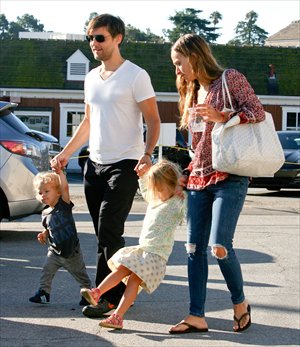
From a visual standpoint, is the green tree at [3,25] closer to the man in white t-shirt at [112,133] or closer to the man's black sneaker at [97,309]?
the man in white t-shirt at [112,133]

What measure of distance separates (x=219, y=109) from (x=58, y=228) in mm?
1860

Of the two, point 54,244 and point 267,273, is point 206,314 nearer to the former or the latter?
point 54,244

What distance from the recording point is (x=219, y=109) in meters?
5.59

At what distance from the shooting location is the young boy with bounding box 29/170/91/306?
6.74 m

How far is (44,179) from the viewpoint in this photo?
6.71m

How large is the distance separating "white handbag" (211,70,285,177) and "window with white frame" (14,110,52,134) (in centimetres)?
3235

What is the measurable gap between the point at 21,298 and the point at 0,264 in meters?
1.88

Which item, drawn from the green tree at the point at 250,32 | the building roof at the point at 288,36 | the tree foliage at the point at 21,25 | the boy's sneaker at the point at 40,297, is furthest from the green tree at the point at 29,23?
the boy's sneaker at the point at 40,297

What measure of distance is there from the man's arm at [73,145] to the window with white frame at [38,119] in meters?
31.0

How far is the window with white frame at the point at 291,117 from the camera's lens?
38.9 metres

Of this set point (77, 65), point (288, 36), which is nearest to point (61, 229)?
point (77, 65)

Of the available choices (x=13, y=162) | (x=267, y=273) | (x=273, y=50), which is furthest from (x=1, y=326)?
(x=273, y=50)

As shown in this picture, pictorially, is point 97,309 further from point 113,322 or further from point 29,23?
point 29,23

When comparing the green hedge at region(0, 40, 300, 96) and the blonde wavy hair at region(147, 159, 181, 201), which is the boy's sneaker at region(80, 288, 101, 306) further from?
the green hedge at region(0, 40, 300, 96)
